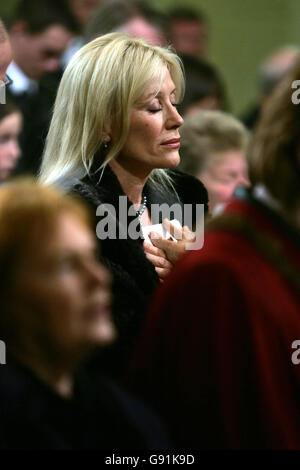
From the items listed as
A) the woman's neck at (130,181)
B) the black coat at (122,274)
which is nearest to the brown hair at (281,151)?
the black coat at (122,274)

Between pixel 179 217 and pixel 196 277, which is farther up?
pixel 179 217

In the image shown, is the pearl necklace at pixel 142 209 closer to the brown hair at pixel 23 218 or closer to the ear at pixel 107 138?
the ear at pixel 107 138

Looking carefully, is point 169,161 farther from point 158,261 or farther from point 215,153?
point 215,153

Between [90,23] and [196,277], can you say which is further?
[90,23]

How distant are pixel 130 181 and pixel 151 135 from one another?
146mm

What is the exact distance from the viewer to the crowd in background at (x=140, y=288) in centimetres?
208

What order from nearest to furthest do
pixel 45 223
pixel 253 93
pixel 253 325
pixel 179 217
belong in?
1. pixel 45 223
2. pixel 253 325
3. pixel 179 217
4. pixel 253 93

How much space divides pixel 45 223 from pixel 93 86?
3.56 feet

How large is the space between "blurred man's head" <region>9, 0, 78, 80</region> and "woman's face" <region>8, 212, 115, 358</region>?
3.21 meters

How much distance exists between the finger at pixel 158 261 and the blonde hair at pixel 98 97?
0.29 metres

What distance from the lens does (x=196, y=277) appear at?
7.61 ft

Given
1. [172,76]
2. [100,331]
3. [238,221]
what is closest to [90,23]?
[172,76]

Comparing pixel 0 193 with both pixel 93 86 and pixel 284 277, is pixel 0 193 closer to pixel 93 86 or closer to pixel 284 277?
pixel 284 277

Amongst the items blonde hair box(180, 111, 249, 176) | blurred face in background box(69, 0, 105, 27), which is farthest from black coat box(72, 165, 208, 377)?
blurred face in background box(69, 0, 105, 27)
